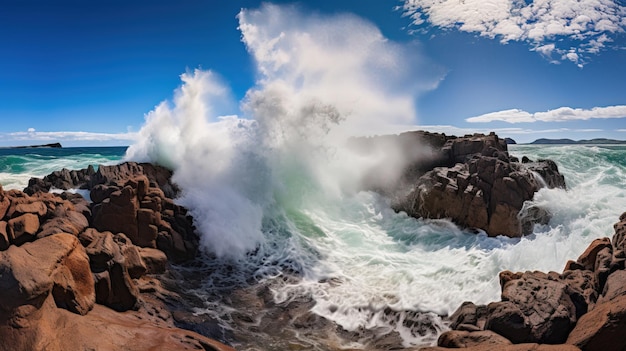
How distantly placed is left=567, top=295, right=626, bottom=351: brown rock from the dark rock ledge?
571cm

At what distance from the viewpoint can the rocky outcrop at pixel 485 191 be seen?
14.1m

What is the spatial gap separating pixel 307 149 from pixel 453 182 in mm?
7430

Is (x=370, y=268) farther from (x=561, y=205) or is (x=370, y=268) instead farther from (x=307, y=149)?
(x=307, y=149)

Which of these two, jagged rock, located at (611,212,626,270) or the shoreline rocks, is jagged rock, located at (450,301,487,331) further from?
the shoreline rocks

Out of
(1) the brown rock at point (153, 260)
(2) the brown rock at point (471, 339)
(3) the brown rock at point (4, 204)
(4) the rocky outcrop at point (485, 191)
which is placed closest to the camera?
(2) the brown rock at point (471, 339)

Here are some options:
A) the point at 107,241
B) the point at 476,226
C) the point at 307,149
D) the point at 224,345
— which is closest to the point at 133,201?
the point at 107,241

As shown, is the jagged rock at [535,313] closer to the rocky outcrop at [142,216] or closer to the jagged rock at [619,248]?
the jagged rock at [619,248]

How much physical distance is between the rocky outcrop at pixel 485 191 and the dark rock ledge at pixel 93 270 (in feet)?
32.5

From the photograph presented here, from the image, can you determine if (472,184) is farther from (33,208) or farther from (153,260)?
(33,208)

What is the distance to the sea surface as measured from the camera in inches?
379

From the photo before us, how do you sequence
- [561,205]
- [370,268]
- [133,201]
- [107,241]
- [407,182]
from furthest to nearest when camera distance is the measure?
[407,182], [561,205], [370,268], [133,201], [107,241]

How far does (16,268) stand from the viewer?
5176mm

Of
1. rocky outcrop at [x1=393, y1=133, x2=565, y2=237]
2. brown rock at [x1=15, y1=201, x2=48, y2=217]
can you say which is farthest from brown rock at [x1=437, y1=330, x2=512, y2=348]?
brown rock at [x1=15, y1=201, x2=48, y2=217]

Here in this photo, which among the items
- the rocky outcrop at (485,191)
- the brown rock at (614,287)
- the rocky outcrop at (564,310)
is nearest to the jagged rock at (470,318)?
the rocky outcrop at (564,310)
